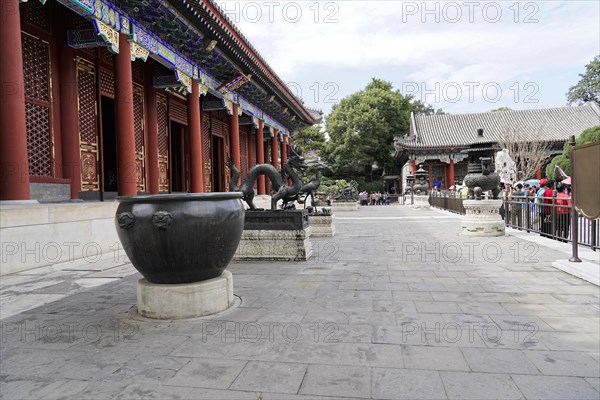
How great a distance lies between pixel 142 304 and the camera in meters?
3.60

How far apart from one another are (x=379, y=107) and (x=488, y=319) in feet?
120

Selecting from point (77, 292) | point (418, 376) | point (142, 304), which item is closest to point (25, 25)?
point (77, 292)

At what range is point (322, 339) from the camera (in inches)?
118

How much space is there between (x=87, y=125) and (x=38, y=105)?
4.45 feet

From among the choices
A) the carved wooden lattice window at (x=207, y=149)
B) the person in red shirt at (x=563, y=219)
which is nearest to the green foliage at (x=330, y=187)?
the carved wooden lattice window at (x=207, y=149)

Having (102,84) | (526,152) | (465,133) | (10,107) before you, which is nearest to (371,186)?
(465,133)

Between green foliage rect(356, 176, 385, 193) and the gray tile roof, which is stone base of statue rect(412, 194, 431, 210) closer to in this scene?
the gray tile roof

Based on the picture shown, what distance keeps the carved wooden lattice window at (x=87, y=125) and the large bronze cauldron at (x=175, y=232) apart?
6.36 m

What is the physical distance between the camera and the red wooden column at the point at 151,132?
462 inches

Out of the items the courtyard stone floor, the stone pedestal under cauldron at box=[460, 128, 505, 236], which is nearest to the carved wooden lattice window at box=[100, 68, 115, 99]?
the courtyard stone floor

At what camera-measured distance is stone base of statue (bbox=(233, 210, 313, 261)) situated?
21.0 ft

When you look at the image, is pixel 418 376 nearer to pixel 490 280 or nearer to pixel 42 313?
pixel 490 280

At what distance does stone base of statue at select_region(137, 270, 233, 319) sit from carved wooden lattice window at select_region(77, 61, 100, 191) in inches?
253

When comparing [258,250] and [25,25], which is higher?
[25,25]
